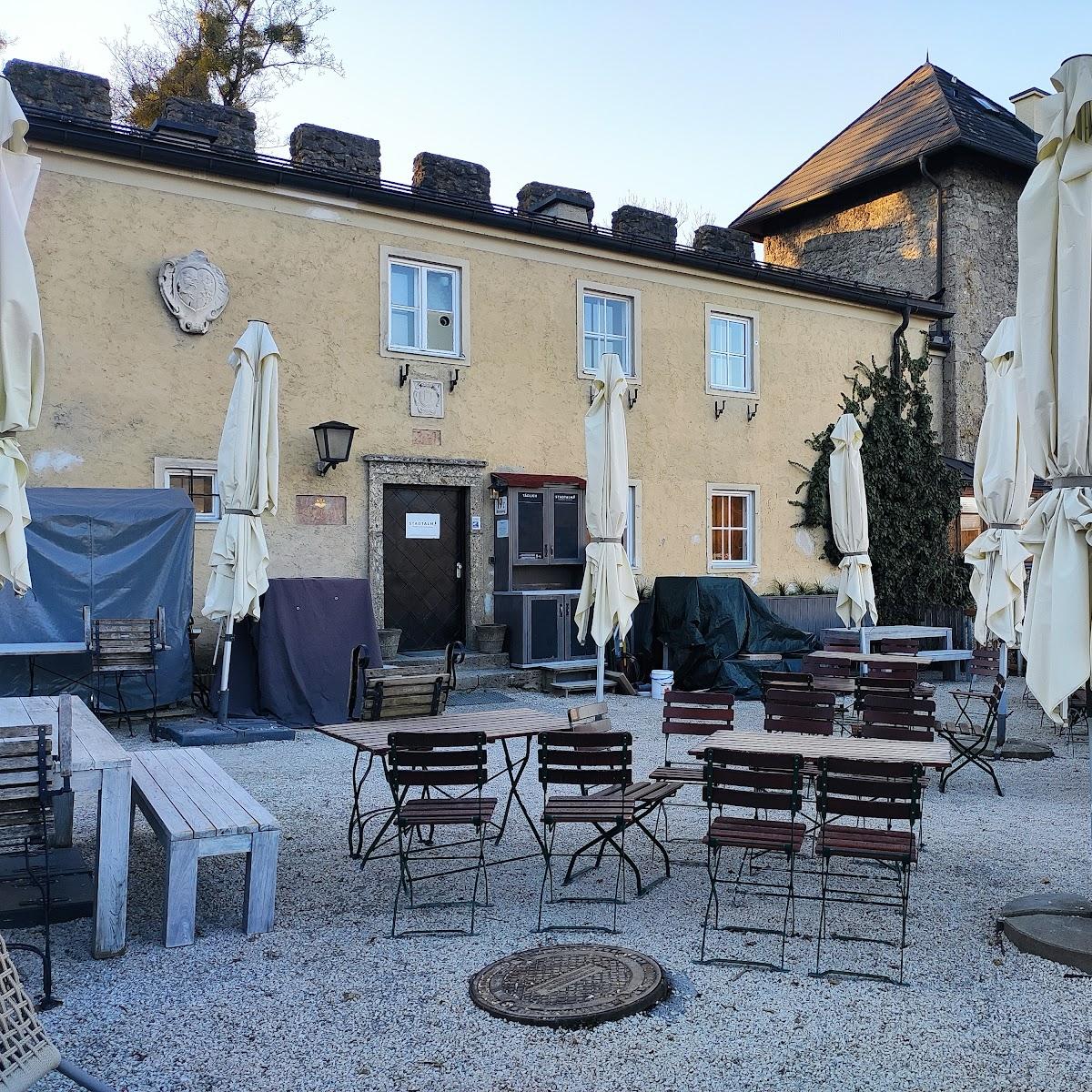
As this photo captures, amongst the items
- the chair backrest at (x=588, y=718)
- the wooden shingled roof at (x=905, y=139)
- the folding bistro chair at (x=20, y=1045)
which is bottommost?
the folding bistro chair at (x=20, y=1045)

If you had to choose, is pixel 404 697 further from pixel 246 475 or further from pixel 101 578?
pixel 101 578

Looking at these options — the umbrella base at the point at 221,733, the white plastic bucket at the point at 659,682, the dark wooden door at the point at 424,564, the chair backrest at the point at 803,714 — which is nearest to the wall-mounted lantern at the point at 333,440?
the dark wooden door at the point at 424,564

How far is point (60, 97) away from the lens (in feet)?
39.0

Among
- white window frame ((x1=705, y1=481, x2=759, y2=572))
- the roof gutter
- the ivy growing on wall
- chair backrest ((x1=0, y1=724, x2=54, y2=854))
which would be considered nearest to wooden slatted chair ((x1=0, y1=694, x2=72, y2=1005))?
chair backrest ((x1=0, y1=724, x2=54, y2=854))

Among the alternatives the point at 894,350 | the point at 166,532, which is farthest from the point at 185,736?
the point at 894,350

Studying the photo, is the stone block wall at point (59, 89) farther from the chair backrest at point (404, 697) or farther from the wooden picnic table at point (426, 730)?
the wooden picnic table at point (426, 730)

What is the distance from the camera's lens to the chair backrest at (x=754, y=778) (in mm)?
4844

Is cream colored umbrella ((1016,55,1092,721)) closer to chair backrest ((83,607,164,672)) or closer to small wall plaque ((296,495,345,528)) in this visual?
chair backrest ((83,607,164,672))

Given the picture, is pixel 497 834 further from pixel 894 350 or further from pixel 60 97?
pixel 894 350

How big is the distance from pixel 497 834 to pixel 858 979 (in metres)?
2.65

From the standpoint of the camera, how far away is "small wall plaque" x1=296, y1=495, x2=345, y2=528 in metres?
12.4

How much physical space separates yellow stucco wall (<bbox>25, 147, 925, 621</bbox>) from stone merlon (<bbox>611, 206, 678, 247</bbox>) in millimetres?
975

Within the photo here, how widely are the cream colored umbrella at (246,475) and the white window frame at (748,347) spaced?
804 cm

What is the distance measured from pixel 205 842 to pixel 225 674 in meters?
5.40
